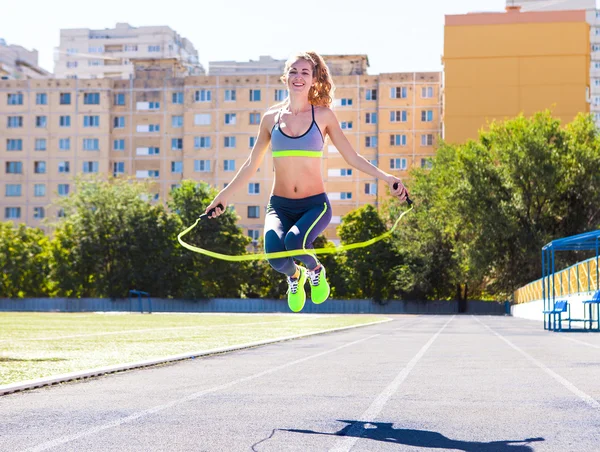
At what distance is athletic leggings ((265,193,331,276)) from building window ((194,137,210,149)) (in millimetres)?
104151

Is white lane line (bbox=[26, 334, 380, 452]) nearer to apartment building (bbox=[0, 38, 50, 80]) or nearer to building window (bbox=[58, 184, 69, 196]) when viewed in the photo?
building window (bbox=[58, 184, 69, 196])

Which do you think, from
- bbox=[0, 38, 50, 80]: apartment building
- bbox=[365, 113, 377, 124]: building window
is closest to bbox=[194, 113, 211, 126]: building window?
bbox=[365, 113, 377, 124]: building window

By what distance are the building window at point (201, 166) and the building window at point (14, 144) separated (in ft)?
73.2

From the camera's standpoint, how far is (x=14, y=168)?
11412cm

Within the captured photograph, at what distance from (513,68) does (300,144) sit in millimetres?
93022

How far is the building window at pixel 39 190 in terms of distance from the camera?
374 feet

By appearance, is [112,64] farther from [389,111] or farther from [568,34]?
[568,34]

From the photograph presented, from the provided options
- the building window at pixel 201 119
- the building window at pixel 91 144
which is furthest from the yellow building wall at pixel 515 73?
the building window at pixel 91 144

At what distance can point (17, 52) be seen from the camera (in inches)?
6068

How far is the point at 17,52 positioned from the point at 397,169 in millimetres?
78875

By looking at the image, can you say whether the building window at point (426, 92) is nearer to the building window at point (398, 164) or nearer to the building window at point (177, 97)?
the building window at point (398, 164)

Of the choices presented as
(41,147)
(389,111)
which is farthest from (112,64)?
(389,111)

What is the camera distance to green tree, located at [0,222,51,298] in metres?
85.6

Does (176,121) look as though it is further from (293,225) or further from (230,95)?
(293,225)
